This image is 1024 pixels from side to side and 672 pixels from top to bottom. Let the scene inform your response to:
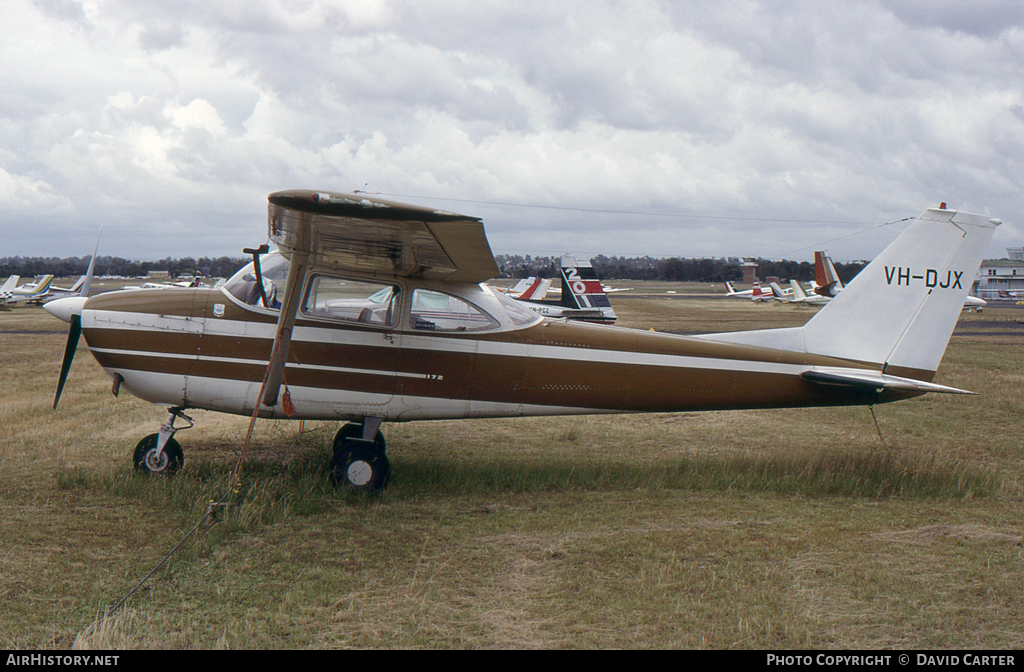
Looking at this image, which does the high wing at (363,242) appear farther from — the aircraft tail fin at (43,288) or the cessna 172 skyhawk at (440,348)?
the aircraft tail fin at (43,288)

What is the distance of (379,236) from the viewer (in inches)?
218

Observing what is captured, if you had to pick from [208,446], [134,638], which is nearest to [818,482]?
[134,638]

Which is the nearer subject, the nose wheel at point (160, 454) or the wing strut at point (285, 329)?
the wing strut at point (285, 329)

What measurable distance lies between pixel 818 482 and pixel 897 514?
95 centimetres

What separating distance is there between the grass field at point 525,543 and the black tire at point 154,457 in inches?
5.8

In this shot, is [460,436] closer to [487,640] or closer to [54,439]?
[54,439]

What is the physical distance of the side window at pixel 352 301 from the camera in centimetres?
649

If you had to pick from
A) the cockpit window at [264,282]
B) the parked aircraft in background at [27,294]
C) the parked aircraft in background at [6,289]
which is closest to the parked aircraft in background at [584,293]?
the cockpit window at [264,282]

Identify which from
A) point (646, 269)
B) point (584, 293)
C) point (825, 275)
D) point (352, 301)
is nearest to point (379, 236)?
point (352, 301)

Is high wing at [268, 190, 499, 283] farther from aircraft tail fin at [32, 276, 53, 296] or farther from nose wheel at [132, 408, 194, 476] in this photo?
aircraft tail fin at [32, 276, 53, 296]

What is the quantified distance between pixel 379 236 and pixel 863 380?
485cm

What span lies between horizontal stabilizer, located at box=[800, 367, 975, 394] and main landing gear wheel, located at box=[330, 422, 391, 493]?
170 inches

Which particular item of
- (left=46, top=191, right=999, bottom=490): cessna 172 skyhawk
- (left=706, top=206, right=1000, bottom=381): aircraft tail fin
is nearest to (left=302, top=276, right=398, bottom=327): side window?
(left=46, top=191, right=999, bottom=490): cessna 172 skyhawk

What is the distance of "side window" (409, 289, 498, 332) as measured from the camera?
6.60 metres
